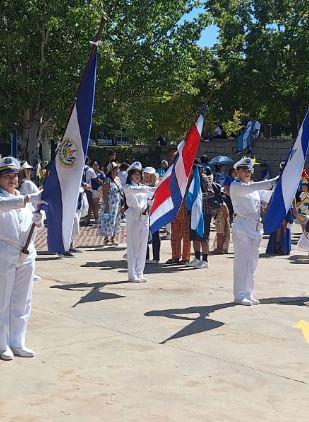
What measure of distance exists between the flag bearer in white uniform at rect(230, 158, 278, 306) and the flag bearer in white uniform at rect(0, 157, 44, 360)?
3.21m

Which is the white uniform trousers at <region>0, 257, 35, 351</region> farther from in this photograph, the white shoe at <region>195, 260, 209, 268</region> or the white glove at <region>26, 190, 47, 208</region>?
the white shoe at <region>195, 260, 209, 268</region>

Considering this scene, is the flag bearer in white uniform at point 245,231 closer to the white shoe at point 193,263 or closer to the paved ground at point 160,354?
the paved ground at point 160,354

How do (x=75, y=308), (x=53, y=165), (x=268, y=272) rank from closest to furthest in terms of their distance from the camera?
(x=53, y=165) < (x=75, y=308) < (x=268, y=272)

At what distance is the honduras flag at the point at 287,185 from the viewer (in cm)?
933

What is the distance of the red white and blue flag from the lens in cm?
1040

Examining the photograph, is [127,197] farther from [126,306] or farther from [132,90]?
[132,90]

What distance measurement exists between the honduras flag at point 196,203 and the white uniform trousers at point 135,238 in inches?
66.2

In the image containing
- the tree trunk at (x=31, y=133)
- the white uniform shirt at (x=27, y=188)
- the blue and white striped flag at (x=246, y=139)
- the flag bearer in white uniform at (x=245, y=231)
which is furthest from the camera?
the tree trunk at (x=31, y=133)

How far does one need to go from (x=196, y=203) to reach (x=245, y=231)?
3.28 metres

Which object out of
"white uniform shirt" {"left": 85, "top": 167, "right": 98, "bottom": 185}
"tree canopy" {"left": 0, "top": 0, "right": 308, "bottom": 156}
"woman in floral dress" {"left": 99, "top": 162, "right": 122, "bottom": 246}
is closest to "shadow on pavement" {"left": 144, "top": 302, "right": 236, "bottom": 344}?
"woman in floral dress" {"left": 99, "top": 162, "right": 122, "bottom": 246}

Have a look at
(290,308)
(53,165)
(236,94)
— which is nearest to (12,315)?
(53,165)

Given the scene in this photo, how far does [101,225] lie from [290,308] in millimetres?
7207

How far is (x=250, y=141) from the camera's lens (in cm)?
3067

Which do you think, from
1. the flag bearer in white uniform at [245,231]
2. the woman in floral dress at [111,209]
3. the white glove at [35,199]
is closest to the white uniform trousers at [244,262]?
the flag bearer in white uniform at [245,231]
